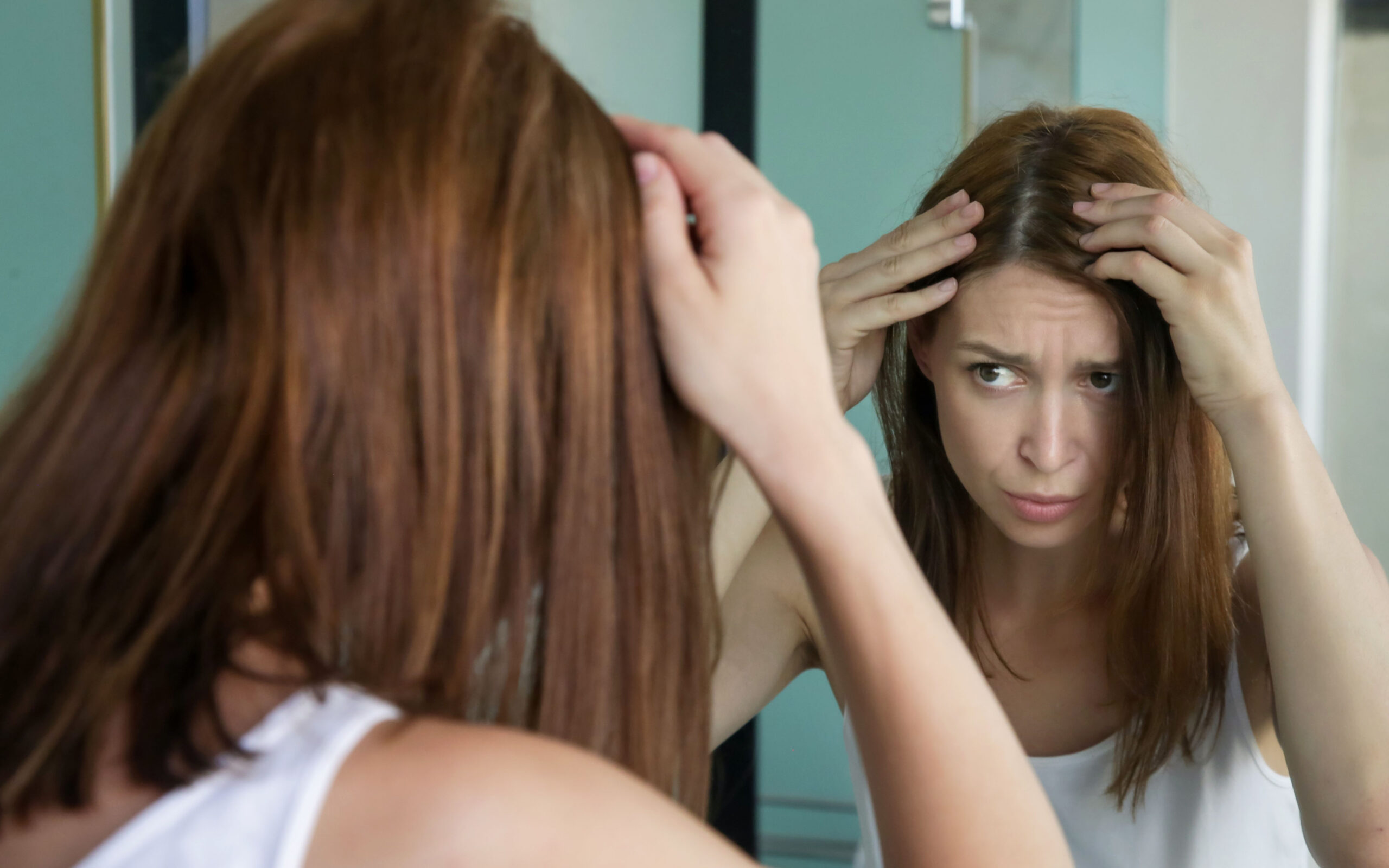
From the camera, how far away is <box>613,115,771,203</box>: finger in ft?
1.68

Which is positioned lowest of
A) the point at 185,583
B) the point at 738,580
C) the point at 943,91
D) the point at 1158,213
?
the point at 738,580

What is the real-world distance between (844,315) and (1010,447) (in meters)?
0.21

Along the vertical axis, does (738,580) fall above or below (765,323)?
below

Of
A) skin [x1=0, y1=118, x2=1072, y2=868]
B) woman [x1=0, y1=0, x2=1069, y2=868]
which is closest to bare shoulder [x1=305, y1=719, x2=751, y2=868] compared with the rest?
woman [x1=0, y1=0, x2=1069, y2=868]

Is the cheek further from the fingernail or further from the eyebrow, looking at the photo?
the fingernail

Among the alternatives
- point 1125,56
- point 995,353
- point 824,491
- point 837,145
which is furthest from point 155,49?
point 1125,56

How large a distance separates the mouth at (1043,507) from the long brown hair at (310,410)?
0.65 meters

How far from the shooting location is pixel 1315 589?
802mm

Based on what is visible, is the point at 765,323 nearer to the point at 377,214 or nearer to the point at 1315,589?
the point at 377,214

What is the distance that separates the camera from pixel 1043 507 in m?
0.99

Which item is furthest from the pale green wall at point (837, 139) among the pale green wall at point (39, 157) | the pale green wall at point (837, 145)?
the pale green wall at point (39, 157)

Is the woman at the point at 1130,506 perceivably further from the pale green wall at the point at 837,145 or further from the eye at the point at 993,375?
the pale green wall at the point at 837,145

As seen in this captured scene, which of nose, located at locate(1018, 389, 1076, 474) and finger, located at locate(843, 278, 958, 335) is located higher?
finger, located at locate(843, 278, 958, 335)

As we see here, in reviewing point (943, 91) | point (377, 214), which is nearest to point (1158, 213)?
point (377, 214)
